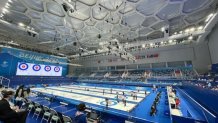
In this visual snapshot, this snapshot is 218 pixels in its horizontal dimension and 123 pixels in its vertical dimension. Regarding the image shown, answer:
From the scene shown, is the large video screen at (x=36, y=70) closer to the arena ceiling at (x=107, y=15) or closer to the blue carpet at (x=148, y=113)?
the arena ceiling at (x=107, y=15)

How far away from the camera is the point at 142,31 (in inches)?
575

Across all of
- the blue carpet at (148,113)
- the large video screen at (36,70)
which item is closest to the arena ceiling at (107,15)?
the blue carpet at (148,113)

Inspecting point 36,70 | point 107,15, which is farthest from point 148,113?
point 36,70

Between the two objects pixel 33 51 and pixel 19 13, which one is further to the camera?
pixel 33 51

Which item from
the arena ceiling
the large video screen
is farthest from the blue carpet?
the large video screen

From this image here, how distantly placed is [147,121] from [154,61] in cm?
1781

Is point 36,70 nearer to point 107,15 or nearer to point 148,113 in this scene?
point 107,15

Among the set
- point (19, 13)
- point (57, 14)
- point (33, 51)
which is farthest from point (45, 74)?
point (57, 14)

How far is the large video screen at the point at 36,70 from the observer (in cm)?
2056

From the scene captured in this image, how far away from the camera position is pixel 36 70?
885 inches

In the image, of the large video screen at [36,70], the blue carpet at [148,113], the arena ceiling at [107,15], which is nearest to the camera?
the blue carpet at [148,113]

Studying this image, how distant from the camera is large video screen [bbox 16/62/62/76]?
2056 cm

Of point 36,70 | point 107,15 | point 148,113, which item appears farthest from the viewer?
point 36,70

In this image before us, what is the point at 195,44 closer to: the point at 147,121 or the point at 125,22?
the point at 125,22
